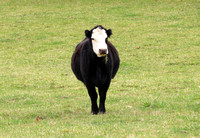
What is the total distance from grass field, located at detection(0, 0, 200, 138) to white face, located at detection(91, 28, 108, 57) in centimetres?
159

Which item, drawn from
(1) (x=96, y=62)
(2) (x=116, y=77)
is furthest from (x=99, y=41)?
(2) (x=116, y=77)

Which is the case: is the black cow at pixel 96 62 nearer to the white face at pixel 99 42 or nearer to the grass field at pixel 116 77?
the white face at pixel 99 42

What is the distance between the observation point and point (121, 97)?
1395cm

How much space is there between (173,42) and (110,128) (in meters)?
19.3

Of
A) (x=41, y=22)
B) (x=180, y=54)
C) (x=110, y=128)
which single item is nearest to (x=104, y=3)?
(x=41, y=22)

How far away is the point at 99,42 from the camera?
1022 cm

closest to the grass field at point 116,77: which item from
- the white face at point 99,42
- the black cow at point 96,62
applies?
the black cow at point 96,62

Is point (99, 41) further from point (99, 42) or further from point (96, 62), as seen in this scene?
point (96, 62)

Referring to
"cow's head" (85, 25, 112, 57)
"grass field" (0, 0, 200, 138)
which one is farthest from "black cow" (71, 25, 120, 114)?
"grass field" (0, 0, 200, 138)

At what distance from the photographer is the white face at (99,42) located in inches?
394

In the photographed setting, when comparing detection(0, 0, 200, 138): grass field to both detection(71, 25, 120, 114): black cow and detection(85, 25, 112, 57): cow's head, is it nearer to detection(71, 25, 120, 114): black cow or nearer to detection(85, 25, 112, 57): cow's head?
detection(71, 25, 120, 114): black cow

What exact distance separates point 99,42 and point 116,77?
8.89 m

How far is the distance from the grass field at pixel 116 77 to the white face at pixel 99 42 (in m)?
1.59

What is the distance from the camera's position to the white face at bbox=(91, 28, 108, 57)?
10009mm
